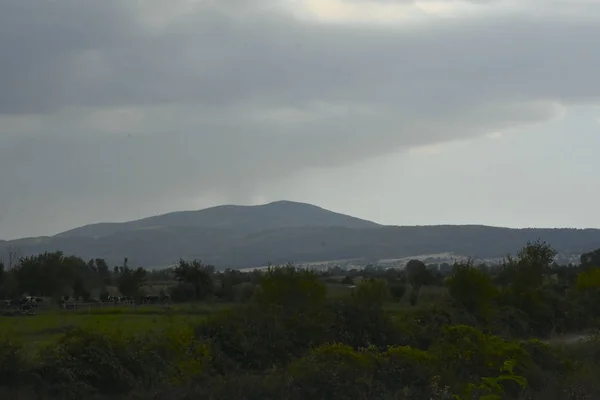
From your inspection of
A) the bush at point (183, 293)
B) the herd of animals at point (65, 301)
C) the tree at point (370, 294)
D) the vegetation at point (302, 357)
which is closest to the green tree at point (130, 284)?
the herd of animals at point (65, 301)

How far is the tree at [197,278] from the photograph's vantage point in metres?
82.0

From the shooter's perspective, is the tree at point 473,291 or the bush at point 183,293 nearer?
the tree at point 473,291

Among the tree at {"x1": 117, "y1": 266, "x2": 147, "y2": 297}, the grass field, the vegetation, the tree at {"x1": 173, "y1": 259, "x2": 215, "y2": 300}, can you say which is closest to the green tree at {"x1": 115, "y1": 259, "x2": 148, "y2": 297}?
the tree at {"x1": 117, "y1": 266, "x2": 147, "y2": 297}

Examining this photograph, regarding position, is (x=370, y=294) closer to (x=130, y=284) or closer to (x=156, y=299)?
(x=156, y=299)

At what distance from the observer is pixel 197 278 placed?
83000mm

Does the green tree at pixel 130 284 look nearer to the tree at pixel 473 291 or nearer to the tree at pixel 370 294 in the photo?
the tree at pixel 473 291

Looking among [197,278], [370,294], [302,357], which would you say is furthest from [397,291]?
[302,357]

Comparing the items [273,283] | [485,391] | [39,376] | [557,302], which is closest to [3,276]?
[557,302]

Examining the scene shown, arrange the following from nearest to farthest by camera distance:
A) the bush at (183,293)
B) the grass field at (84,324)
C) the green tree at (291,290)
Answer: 1. the grass field at (84,324)
2. the green tree at (291,290)
3. the bush at (183,293)

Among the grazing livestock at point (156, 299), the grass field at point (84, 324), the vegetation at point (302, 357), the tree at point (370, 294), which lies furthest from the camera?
the grazing livestock at point (156, 299)

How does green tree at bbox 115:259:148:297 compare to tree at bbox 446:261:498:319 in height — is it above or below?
above

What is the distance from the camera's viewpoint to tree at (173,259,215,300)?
82000 millimetres

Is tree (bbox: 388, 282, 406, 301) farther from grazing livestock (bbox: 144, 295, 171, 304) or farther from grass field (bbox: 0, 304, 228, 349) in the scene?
grazing livestock (bbox: 144, 295, 171, 304)

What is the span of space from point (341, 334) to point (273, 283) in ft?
12.8
